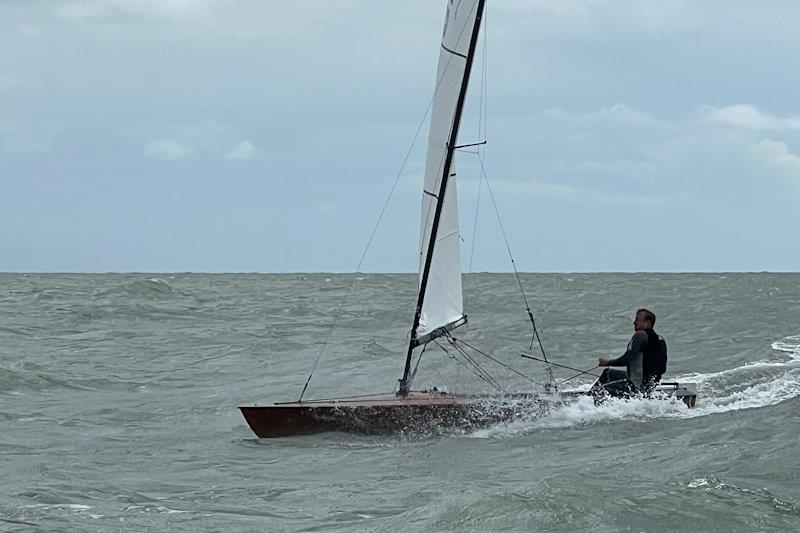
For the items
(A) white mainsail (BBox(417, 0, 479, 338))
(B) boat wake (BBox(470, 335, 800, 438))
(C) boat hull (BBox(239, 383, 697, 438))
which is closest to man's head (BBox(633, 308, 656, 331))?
(B) boat wake (BBox(470, 335, 800, 438))

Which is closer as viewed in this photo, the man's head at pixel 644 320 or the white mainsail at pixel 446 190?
the white mainsail at pixel 446 190

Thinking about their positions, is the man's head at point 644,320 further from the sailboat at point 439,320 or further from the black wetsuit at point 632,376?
the sailboat at point 439,320

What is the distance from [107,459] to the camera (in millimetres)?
13461

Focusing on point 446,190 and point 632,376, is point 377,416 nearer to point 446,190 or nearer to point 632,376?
point 446,190

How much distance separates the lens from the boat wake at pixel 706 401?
1559cm

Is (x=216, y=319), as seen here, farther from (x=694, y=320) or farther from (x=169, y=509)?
(x=169, y=509)

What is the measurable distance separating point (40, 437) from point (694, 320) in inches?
999

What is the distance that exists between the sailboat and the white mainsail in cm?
1

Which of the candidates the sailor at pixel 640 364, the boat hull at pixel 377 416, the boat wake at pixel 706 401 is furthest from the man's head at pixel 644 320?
the boat hull at pixel 377 416

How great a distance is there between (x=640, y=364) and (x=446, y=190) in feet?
11.6

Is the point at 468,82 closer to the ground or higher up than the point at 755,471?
higher up

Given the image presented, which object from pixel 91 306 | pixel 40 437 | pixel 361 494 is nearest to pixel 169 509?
pixel 361 494

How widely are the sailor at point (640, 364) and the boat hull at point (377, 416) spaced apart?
5.39 feet

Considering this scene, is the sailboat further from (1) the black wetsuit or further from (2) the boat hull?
(1) the black wetsuit
